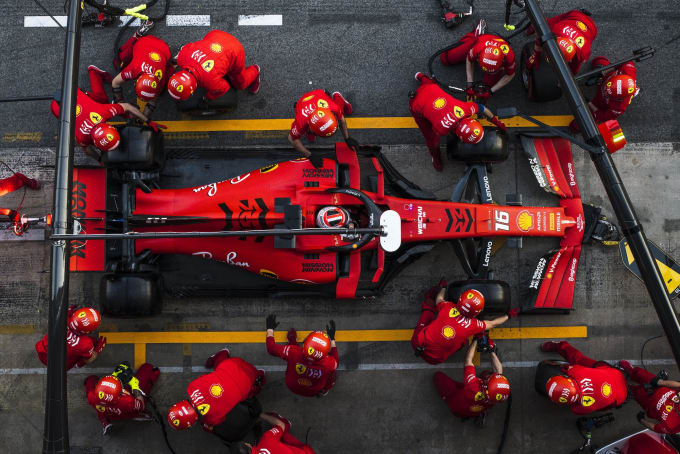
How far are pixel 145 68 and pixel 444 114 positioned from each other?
394 centimetres

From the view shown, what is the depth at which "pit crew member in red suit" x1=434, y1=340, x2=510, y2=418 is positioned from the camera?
6.03 metres

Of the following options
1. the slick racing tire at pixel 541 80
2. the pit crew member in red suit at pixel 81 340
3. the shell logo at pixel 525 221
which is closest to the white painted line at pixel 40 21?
the pit crew member in red suit at pixel 81 340

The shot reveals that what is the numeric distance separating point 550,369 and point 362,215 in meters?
3.26

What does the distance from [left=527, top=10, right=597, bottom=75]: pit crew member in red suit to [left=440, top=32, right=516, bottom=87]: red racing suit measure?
36cm

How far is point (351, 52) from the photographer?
725cm

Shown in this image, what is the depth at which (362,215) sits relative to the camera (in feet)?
20.4

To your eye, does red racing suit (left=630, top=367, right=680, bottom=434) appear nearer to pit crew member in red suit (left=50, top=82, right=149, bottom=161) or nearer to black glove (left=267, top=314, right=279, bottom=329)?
black glove (left=267, top=314, right=279, bottom=329)

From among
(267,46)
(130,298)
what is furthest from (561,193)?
(130,298)

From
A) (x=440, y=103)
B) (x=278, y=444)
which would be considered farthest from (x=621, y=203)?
(x=278, y=444)

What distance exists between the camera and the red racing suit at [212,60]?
6.07m

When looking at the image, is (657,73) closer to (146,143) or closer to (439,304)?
(439,304)

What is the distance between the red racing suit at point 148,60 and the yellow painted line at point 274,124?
2.63 ft

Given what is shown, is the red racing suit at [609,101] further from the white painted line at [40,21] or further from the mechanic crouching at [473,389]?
the white painted line at [40,21]

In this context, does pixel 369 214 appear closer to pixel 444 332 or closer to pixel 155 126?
pixel 444 332
